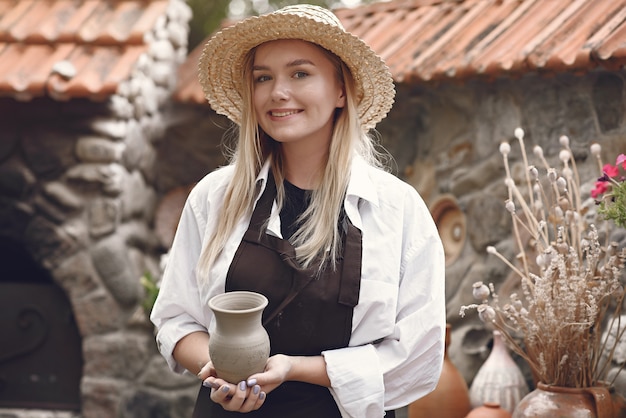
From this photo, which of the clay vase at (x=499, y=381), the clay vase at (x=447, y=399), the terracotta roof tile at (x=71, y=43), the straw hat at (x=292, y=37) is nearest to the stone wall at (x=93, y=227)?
the terracotta roof tile at (x=71, y=43)

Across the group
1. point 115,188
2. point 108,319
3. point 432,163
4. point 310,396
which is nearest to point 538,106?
point 432,163

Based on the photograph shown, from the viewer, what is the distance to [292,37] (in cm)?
179

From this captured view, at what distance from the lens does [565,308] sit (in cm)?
246

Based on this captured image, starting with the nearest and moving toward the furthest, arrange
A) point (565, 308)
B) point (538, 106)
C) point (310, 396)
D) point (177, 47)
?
point (310, 396) < point (565, 308) < point (538, 106) < point (177, 47)

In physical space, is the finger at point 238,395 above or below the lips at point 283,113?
below

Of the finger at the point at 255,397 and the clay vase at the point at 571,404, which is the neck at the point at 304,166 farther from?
the clay vase at the point at 571,404

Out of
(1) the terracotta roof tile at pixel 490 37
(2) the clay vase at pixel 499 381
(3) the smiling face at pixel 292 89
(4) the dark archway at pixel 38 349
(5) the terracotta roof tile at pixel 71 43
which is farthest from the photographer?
(4) the dark archway at pixel 38 349

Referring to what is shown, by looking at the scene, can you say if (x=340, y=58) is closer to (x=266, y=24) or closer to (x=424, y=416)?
(x=266, y=24)

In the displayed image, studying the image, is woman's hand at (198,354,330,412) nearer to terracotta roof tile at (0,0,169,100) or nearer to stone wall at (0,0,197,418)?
terracotta roof tile at (0,0,169,100)

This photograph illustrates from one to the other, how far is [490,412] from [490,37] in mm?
1654

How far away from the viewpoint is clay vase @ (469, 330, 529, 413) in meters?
2.89

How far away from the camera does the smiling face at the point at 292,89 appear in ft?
5.82

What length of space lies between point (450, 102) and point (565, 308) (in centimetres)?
148

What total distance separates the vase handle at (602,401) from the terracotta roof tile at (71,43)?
2552 millimetres
